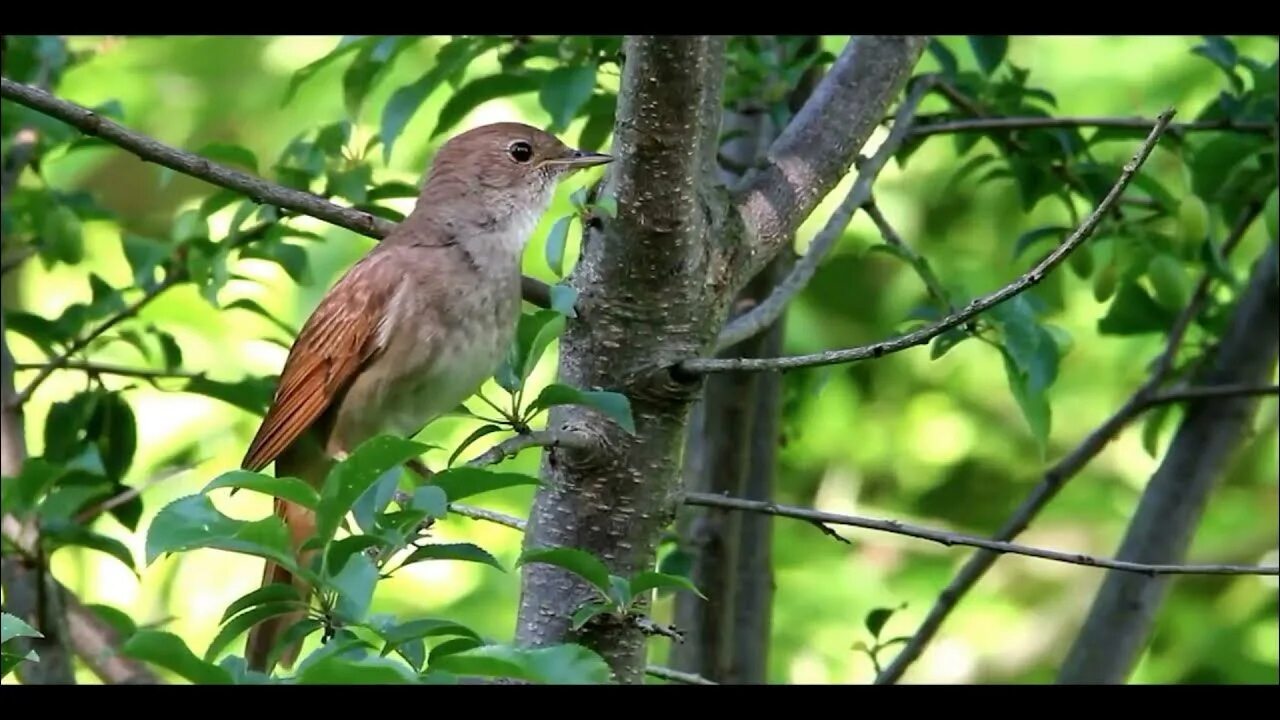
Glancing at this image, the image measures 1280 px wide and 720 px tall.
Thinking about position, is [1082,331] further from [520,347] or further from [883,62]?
[520,347]

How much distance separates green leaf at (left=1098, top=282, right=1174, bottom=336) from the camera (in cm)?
444

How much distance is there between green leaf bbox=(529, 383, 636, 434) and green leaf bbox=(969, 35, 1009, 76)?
7.15ft

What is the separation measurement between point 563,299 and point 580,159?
156 centimetres

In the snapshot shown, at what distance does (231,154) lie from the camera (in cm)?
402

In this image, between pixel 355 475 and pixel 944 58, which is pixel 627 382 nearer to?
pixel 355 475

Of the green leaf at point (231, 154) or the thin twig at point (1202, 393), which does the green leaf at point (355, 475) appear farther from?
the thin twig at point (1202, 393)

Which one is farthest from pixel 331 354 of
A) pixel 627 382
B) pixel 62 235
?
pixel 627 382

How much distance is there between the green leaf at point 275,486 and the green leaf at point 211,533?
0.13 feet

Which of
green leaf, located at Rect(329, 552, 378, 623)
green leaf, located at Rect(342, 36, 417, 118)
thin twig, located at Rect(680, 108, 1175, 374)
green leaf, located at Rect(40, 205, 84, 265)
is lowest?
green leaf, located at Rect(329, 552, 378, 623)

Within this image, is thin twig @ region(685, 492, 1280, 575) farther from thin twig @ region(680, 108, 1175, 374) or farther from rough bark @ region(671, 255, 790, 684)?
rough bark @ region(671, 255, 790, 684)

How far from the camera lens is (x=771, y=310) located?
3.36 m

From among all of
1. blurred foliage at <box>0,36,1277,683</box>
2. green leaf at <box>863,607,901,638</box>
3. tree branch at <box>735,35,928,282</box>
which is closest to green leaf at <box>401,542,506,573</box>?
blurred foliage at <box>0,36,1277,683</box>

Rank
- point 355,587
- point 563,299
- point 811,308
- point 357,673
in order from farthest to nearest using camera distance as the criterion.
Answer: point 811,308 → point 563,299 → point 355,587 → point 357,673

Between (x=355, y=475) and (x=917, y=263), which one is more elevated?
(x=917, y=263)
